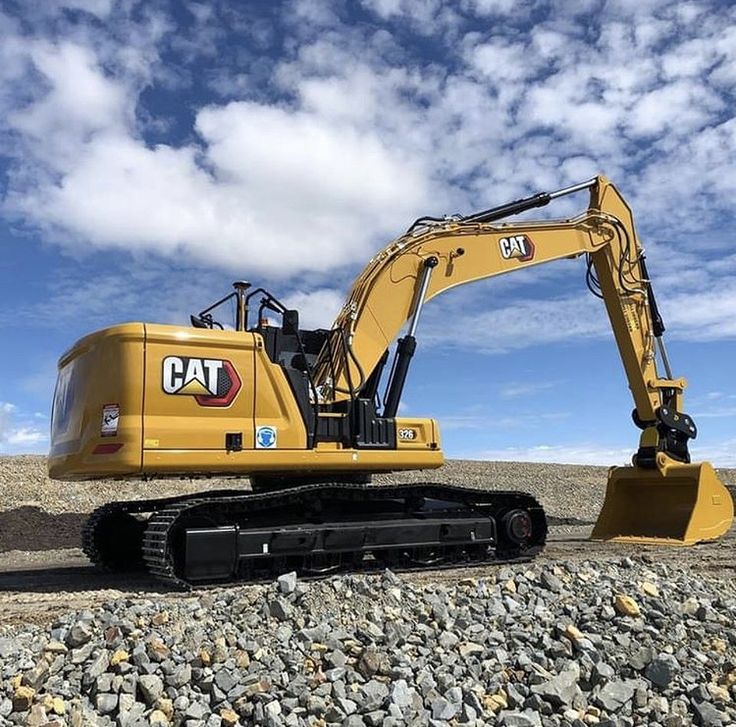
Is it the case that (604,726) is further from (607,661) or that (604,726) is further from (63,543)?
(63,543)

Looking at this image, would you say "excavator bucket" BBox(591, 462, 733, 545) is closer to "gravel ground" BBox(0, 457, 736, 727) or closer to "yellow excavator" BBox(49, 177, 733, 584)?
"yellow excavator" BBox(49, 177, 733, 584)

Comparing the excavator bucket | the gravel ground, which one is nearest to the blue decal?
the gravel ground

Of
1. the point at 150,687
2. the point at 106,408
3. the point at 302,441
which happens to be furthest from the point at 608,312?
the point at 150,687

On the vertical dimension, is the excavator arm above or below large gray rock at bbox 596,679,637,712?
above

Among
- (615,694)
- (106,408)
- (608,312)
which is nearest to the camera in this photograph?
(615,694)

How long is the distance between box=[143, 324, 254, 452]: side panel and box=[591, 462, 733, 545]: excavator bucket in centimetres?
644

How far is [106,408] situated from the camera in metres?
8.62

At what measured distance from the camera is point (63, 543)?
14562 millimetres

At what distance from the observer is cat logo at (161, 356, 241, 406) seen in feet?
28.5

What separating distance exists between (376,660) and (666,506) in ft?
27.9

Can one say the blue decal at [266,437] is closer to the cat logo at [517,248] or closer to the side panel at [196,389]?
the side panel at [196,389]

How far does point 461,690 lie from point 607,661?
115cm

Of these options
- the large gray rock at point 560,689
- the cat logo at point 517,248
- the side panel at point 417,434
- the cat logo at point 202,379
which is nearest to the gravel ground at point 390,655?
the large gray rock at point 560,689

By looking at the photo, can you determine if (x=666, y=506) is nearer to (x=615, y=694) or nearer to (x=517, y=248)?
(x=517, y=248)
